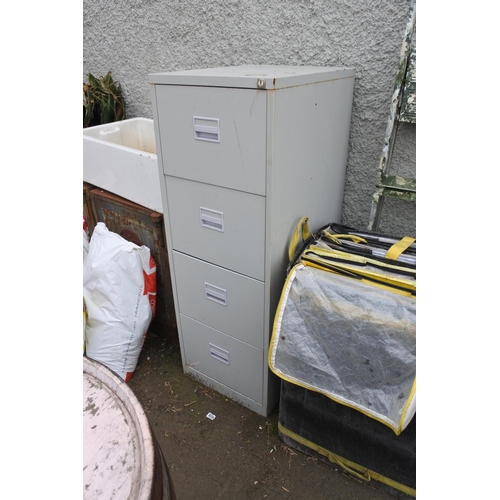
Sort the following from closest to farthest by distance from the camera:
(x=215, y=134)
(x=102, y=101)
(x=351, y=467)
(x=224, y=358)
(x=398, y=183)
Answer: (x=215, y=134), (x=351, y=467), (x=398, y=183), (x=224, y=358), (x=102, y=101)

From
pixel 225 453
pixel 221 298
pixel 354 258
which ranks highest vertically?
pixel 354 258

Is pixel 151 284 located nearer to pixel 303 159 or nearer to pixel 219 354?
pixel 219 354

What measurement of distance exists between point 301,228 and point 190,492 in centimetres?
117

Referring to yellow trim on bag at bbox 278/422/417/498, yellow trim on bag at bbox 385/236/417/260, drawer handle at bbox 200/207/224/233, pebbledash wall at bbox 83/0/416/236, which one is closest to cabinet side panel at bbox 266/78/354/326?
pebbledash wall at bbox 83/0/416/236

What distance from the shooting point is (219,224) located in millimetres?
1554

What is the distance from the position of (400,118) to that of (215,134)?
787 millimetres

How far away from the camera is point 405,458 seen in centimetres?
139

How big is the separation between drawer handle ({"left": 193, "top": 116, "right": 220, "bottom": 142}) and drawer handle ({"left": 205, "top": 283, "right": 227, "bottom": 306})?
0.64 metres

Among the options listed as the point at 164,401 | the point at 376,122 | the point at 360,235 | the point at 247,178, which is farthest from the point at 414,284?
the point at 164,401

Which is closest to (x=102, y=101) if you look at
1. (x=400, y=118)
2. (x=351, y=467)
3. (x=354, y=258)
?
(x=400, y=118)

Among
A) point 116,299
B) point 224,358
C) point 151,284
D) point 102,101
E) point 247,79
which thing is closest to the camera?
point 247,79

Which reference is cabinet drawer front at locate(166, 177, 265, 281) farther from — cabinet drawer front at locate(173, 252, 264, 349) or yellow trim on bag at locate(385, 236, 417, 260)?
yellow trim on bag at locate(385, 236, 417, 260)

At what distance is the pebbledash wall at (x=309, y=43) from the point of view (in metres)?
1.65

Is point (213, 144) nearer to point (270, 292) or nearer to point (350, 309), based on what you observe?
point (270, 292)
